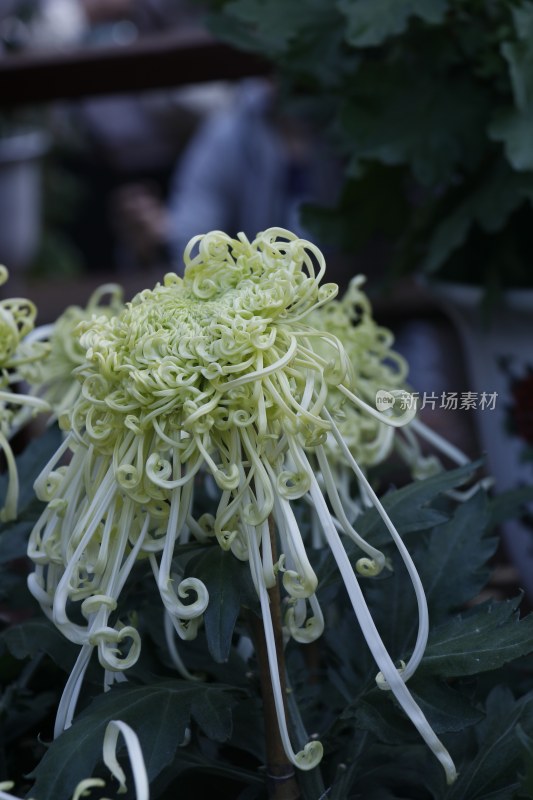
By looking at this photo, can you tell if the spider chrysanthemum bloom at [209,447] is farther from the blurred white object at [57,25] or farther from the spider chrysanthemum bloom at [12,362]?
the blurred white object at [57,25]

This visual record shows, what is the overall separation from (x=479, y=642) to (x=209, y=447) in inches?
6.0

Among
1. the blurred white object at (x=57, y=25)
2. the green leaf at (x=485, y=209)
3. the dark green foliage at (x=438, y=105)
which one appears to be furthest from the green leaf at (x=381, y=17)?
the blurred white object at (x=57, y=25)

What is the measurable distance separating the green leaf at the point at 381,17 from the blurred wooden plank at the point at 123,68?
0.60 meters

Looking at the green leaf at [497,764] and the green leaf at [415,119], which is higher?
the green leaf at [415,119]

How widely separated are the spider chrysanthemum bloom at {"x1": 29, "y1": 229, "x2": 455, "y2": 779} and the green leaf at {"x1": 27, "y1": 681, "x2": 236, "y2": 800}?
0.02 m

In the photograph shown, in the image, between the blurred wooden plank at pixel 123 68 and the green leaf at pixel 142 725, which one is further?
the blurred wooden plank at pixel 123 68

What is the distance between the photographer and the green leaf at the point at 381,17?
0.73 m

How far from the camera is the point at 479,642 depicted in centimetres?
44

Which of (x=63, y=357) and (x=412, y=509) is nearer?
(x=412, y=509)

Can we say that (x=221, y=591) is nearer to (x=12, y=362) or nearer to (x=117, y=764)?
(x=117, y=764)

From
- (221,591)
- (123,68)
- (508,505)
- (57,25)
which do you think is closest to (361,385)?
(508,505)

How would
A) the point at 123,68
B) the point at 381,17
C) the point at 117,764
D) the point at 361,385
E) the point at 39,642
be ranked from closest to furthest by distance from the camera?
the point at 117,764
the point at 39,642
the point at 361,385
the point at 381,17
the point at 123,68

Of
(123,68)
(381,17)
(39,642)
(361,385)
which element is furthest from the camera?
(123,68)

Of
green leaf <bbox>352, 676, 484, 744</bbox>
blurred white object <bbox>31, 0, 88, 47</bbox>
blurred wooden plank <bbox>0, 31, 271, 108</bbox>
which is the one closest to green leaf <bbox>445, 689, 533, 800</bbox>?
green leaf <bbox>352, 676, 484, 744</bbox>
